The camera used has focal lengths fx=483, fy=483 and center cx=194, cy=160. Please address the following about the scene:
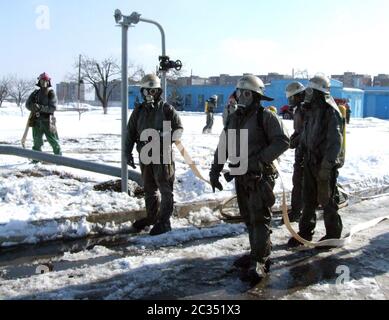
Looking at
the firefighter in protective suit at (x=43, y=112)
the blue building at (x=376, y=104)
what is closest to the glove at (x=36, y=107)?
the firefighter in protective suit at (x=43, y=112)

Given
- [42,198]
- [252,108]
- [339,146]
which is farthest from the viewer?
[42,198]

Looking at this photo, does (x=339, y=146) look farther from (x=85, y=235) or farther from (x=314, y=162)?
(x=85, y=235)

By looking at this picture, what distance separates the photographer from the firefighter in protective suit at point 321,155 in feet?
17.5

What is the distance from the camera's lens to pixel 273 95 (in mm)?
51906

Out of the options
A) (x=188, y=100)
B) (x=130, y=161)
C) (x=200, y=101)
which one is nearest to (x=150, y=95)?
(x=130, y=161)

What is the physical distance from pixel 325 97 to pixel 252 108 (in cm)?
129

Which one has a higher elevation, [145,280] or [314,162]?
[314,162]

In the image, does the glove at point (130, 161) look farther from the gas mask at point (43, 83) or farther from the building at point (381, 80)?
the building at point (381, 80)

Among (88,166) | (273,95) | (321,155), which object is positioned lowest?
(88,166)

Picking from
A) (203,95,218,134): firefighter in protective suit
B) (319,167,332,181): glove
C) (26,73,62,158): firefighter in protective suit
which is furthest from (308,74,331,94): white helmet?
(203,95,218,134): firefighter in protective suit

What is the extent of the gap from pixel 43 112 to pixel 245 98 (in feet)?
19.7

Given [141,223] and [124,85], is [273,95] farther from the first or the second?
[141,223]

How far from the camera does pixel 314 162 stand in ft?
18.2
